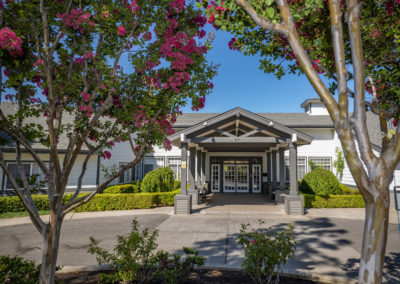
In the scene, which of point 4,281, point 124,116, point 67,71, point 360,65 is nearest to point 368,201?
point 360,65

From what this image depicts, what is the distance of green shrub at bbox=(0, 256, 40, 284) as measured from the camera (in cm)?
337

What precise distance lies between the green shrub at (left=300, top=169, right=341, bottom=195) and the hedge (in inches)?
295

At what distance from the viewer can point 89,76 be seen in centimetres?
357

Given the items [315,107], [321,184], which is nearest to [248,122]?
[321,184]

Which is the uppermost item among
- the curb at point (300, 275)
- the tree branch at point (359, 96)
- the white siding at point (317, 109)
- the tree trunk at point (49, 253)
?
the white siding at point (317, 109)

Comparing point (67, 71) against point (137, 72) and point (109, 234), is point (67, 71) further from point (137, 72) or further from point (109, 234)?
point (109, 234)

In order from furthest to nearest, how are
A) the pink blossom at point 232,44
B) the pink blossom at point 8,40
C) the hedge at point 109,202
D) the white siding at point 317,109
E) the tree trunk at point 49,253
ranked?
the white siding at point 317,109
the hedge at point 109,202
the pink blossom at point 232,44
the tree trunk at point 49,253
the pink blossom at point 8,40

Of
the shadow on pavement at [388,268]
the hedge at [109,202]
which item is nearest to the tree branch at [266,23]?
the shadow on pavement at [388,268]

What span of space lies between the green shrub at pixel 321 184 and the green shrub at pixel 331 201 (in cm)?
38

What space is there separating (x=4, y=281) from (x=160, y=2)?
4.59m

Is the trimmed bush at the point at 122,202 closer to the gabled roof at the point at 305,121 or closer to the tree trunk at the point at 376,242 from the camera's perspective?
the gabled roof at the point at 305,121

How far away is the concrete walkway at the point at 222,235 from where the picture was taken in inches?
196

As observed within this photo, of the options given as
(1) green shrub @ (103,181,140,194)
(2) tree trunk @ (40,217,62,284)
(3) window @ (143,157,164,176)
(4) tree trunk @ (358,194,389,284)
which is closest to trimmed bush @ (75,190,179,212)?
(1) green shrub @ (103,181,140,194)

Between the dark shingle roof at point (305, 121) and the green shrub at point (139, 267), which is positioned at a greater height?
the dark shingle roof at point (305, 121)
